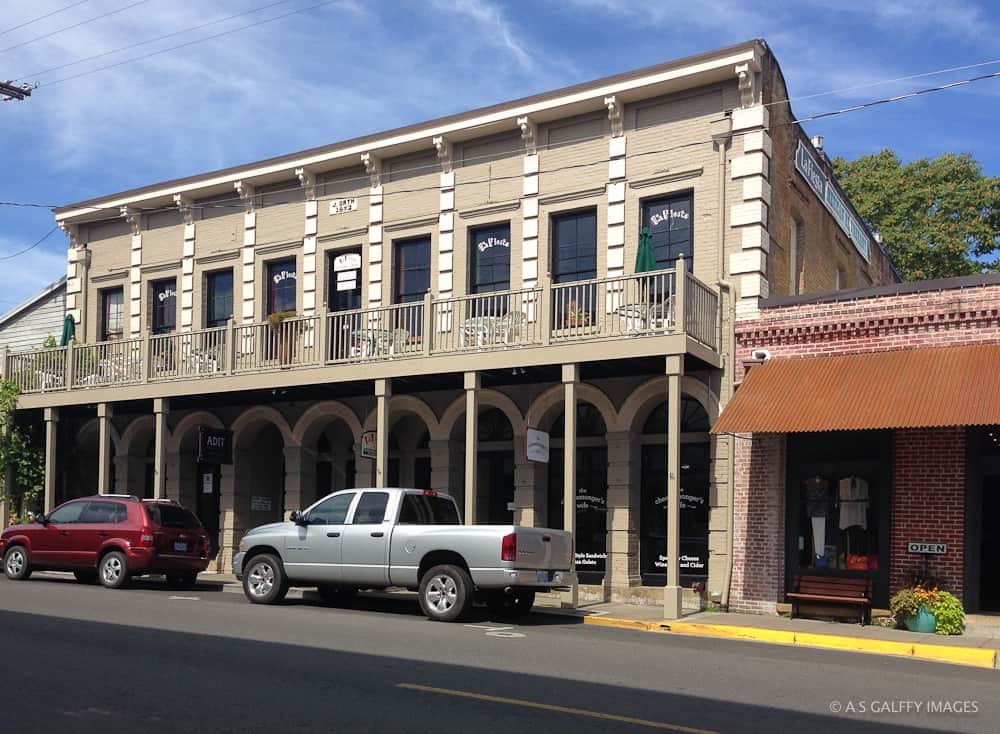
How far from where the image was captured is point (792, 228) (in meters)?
20.2

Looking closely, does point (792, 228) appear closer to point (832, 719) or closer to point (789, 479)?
point (789, 479)

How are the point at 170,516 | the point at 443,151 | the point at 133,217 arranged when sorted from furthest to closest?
the point at 133,217 → the point at 443,151 → the point at 170,516

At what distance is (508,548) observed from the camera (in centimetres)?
1433

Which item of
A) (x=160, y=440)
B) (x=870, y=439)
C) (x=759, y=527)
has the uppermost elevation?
(x=870, y=439)

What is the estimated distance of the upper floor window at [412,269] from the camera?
22.0 meters

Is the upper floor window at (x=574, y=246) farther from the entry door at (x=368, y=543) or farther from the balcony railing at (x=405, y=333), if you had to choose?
the entry door at (x=368, y=543)

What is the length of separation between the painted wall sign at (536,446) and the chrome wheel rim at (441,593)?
364cm

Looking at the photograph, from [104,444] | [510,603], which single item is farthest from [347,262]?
[510,603]

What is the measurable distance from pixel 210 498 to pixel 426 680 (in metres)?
17.5

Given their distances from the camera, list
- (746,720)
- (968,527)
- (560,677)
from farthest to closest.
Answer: (968,527), (560,677), (746,720)

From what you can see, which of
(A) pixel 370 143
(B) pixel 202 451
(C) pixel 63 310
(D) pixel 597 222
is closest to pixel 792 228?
(D) pixel 597 222

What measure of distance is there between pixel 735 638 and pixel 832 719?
6594 mm

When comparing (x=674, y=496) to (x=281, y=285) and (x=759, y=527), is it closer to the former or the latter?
(x=759, y=527)

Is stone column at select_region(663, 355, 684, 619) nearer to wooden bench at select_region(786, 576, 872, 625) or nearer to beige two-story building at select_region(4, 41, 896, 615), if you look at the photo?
beige two-story building at select_region(4, 41, 896, 615)
